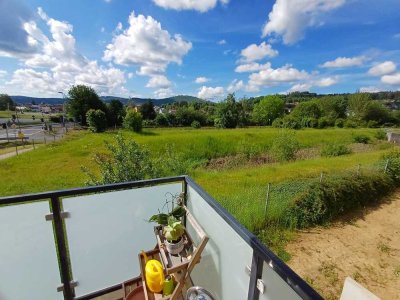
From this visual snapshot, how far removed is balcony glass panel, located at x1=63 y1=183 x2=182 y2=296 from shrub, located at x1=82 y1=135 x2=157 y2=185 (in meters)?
2.46

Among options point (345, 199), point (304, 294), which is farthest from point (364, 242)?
point (304, 294)

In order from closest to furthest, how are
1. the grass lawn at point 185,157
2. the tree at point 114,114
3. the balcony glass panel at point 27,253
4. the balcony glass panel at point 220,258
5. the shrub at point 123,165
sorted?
the balcony glass panel at point 220,258, the balcony glass panel at point 27,253, the shrub at point 123,165, the grass lawn at point 185,157, the tree at point 114,114

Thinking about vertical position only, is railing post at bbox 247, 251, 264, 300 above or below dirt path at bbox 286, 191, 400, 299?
above

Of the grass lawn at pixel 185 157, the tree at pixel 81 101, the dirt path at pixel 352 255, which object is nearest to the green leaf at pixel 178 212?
the dirt path at pixel 352 255

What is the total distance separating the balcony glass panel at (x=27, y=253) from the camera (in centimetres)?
190

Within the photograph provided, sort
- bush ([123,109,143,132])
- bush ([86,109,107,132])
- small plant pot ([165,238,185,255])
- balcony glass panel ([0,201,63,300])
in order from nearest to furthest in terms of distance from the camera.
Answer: balcony glass panel ([0,201,63,300]) < small plant pot ([165,238,185,255]) < bush ([123,109,143,132]) < bush ([86,109,107,132])

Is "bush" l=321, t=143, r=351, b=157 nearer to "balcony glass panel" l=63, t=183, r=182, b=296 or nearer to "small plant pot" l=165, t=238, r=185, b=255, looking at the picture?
"balcony glass panel" l=63, t=183, r=182, b=296

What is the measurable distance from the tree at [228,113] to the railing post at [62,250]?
121ft

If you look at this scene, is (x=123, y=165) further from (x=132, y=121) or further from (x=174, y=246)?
(x=132, y=121)

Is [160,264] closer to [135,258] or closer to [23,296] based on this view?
[135,258]

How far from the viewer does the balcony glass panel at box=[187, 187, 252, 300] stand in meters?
1.52

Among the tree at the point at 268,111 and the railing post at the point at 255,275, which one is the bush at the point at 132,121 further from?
the tree at the point at 268,111

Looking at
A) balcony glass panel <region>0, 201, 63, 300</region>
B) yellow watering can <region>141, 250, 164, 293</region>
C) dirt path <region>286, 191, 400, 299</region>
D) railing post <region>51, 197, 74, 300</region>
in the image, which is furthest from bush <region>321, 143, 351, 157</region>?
balcony glass panel <region>0, 201, 63, 300</region>

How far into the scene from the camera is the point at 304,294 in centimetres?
95
